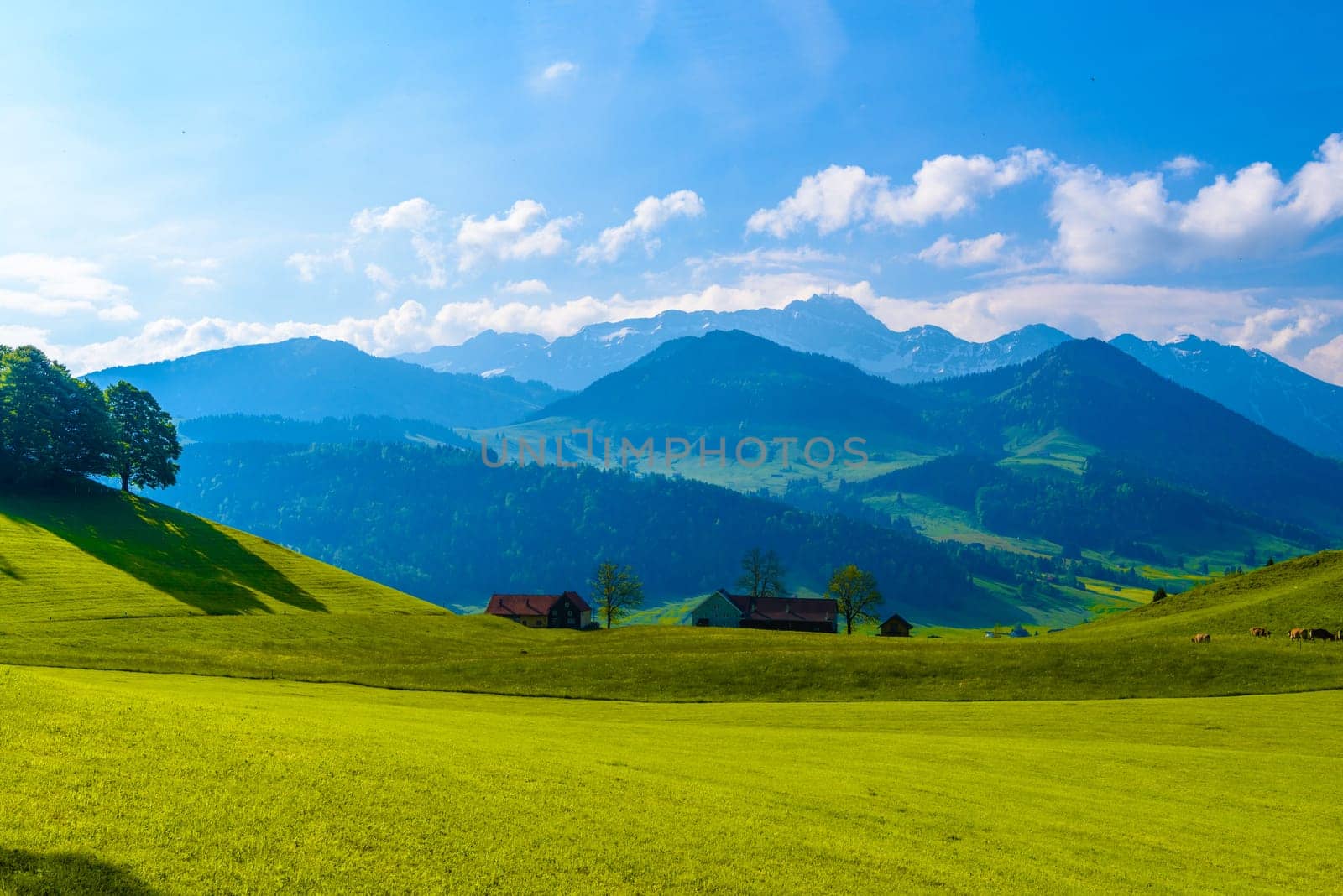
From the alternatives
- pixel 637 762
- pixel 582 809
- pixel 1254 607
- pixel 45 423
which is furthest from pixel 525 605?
pixel 582 809

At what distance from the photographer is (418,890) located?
16.7 metres

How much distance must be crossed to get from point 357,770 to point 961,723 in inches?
1634

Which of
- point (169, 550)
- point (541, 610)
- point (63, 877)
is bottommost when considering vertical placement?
point (541, 610)

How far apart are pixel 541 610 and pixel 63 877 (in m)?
167

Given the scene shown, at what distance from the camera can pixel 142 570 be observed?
94.4 metres

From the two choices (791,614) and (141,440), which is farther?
(791,614)

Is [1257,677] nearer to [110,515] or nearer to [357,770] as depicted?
[357,770]

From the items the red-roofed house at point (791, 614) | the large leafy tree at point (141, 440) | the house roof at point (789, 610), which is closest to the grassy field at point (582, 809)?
the large leafy tree at point (141, 440)

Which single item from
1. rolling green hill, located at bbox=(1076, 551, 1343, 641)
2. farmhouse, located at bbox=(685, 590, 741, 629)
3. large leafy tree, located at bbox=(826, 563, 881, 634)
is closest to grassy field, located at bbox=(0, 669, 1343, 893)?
rolling green hill, located at bbox=(1076, 551, 1343, 641)

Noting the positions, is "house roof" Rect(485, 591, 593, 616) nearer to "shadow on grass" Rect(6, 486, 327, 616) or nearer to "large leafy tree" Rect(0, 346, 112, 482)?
"shadow on grass" Rect(6, 486, 327, 616)

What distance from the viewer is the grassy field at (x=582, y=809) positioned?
1720 centimetres

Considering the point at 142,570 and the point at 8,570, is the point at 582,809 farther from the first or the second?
the point at 142,570

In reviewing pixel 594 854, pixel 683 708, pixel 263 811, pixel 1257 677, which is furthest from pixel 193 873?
pixel 1257 677

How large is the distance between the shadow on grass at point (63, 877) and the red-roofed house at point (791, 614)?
156m
